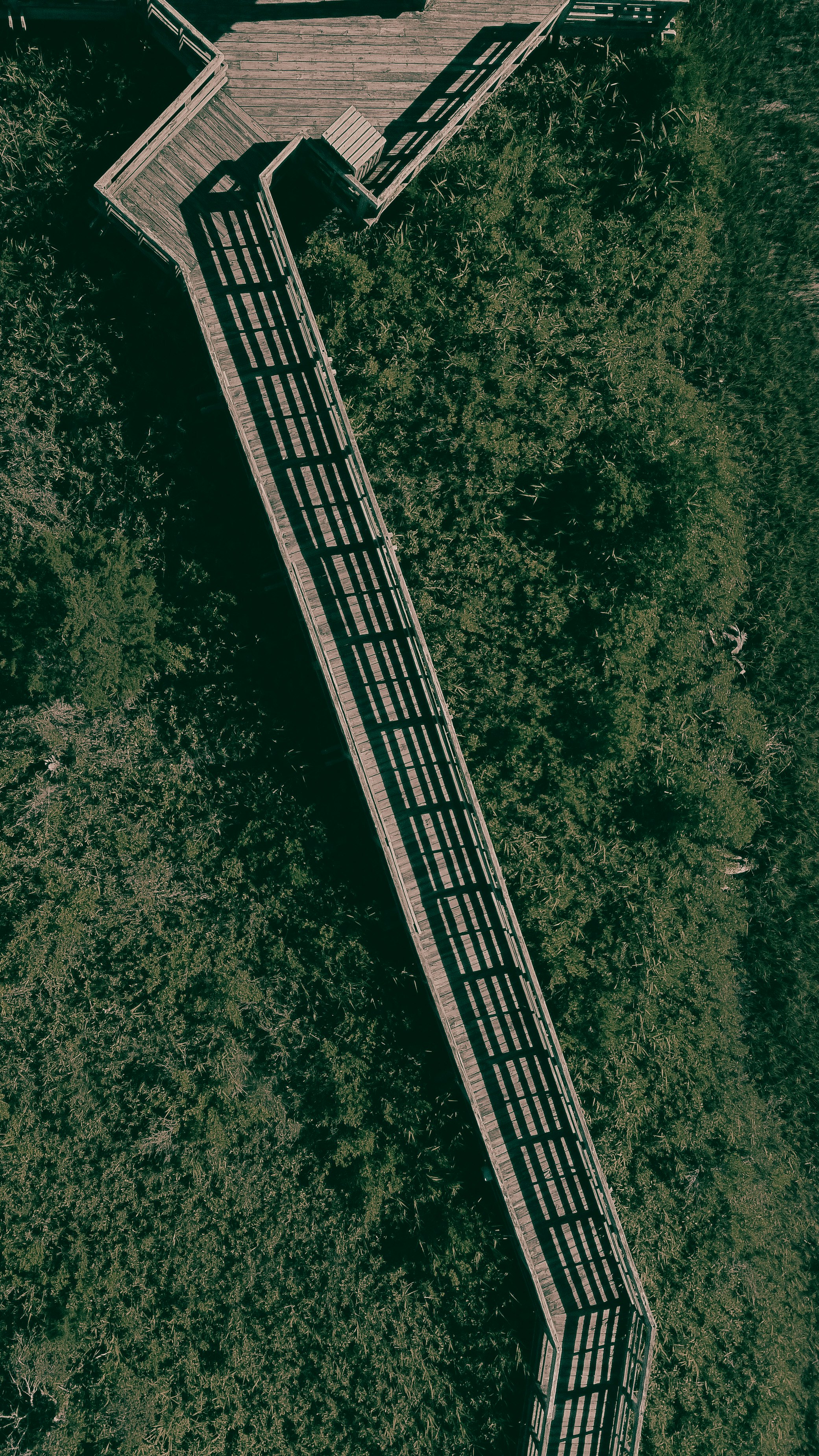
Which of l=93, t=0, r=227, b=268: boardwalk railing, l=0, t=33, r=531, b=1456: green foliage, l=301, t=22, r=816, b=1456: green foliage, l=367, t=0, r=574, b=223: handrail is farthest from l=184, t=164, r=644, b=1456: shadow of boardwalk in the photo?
l=367, t=0, r=574, b=223: handrail

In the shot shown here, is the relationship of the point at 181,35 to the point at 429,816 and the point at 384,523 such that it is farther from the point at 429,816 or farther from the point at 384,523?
the point at 429,816

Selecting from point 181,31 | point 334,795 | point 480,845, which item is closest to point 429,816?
point 480,845

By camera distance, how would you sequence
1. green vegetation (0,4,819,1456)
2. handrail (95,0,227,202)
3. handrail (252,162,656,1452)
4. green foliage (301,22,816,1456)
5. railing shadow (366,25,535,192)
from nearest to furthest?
handrail (95,0,227,202) < handrail (252,162,656,1452) < railing shadow (366,25,535,192) < green vegetation (0,4,819,1456) < green foliage (301,22,816,1456)

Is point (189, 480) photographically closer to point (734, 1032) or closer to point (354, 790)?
point (354, 790)

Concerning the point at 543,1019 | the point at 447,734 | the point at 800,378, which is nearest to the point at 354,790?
the point at 447,734

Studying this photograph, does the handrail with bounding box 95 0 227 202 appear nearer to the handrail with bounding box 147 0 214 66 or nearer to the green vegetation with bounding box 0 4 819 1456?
the handrail with bounding box 147 0 214 66
